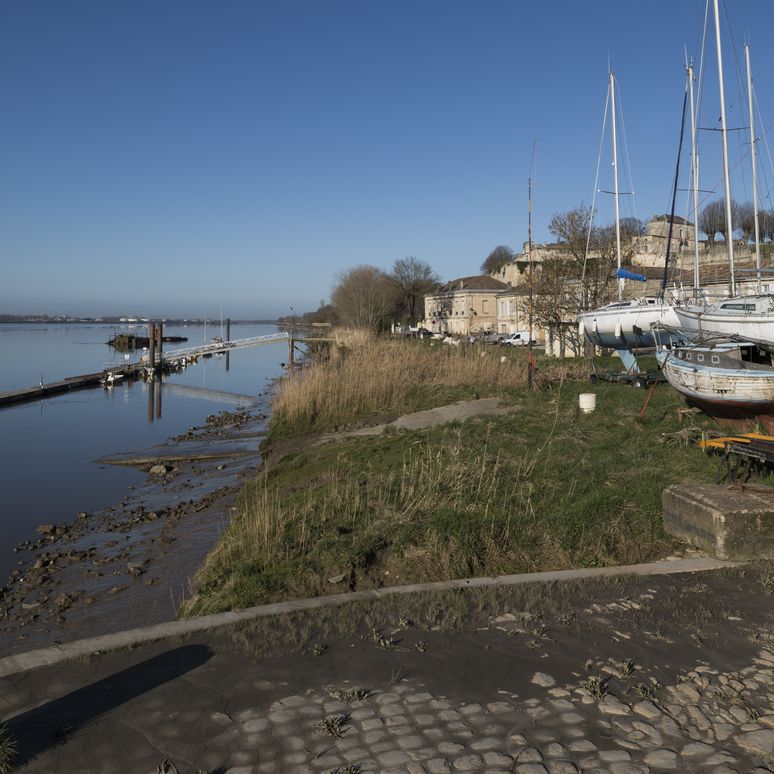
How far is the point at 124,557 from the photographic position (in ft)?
35.6

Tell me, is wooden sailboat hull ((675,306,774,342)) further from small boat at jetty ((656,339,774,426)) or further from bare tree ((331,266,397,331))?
bare tree ((331,266,397,331))

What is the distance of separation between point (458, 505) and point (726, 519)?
283 centimetres

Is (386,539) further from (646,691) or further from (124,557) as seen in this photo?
(124,557)

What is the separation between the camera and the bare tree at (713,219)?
58.4m

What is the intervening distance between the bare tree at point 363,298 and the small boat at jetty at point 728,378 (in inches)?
2197

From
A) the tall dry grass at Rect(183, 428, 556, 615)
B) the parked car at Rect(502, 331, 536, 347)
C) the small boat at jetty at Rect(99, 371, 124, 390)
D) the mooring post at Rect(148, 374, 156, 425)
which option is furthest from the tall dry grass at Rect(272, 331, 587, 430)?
the parked car at Rect(502, 331, 536, 347)

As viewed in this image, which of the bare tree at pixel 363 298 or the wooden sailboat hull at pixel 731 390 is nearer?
the wooden sailboat hull at pixel 731 390

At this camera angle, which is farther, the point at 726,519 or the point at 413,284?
the point at 413,284

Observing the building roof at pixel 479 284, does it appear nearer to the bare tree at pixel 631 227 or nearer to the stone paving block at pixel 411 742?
the bare tree at pixel 631 227

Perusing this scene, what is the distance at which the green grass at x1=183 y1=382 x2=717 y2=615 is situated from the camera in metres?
6.92

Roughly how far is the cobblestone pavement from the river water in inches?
290

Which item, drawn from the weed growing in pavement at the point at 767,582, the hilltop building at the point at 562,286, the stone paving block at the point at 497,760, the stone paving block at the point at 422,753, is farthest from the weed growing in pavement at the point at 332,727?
the hilltop building at the point at 562,286

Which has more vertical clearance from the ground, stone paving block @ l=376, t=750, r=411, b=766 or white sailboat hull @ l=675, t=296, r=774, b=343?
white sailboat hull @ l=675, t=296, r=774, b=343

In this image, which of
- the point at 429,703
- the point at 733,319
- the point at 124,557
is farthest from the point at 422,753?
the point at 733,319
